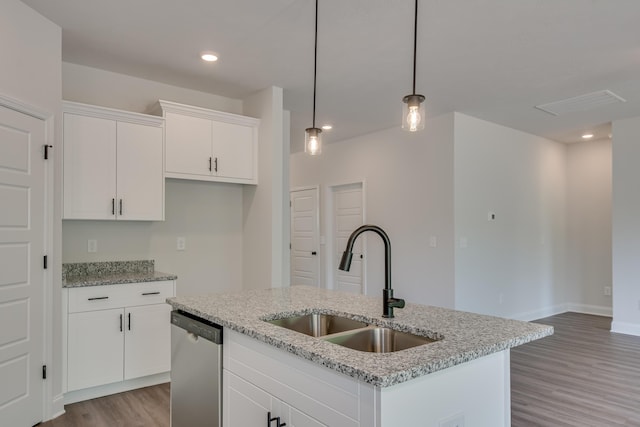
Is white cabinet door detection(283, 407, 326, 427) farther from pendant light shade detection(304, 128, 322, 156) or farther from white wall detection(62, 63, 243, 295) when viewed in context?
white wall detection(62, 63, 243, 295)

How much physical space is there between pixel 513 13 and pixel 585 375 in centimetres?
305

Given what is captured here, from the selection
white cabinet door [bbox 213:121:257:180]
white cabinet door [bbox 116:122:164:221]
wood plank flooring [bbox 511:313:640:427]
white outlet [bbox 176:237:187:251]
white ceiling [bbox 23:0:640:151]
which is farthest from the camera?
white outlet [bbox 176:237:187:251]

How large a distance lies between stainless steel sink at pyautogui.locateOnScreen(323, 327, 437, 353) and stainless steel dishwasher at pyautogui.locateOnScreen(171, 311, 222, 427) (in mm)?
565

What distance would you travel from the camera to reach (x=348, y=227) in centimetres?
636

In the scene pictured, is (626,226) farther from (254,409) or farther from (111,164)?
(111,164)

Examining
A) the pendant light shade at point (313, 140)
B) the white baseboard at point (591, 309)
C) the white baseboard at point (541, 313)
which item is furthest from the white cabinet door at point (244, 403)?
the white baseboard at point (591, 309)

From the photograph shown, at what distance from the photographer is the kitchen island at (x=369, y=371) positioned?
1.21m

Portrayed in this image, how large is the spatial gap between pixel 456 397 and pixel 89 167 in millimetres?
3042

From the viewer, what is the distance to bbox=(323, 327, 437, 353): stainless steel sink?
1.75 m

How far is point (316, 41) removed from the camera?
3031 mm

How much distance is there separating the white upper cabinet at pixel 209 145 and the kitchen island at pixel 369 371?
1941 mm

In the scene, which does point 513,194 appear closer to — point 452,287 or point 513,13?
point 452,287

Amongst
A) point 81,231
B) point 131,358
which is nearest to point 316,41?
point 81,231

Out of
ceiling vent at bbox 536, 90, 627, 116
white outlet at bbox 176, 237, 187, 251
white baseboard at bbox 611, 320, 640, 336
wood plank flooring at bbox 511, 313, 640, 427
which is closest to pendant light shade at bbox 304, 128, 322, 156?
white outlet at bbox 176, 237, 187, 251
